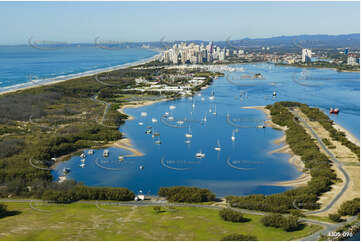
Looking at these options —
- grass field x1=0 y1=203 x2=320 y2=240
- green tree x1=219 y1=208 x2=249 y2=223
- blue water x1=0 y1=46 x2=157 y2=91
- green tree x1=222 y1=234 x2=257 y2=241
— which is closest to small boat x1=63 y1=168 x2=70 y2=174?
grass field x1=0 y1=203 x2=320 y2=240

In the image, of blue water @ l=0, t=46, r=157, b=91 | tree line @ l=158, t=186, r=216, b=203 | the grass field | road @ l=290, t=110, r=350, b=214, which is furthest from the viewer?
blue water @ l=0, t=46, r=157, b=91

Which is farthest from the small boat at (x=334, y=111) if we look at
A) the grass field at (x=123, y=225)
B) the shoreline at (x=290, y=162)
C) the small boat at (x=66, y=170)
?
the small boat at (x=66, y=170)

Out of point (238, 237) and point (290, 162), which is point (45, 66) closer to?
point (290, 162)

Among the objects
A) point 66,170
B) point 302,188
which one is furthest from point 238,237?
point 66,170

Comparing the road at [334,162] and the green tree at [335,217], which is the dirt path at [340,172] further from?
the green tree at [335,217]

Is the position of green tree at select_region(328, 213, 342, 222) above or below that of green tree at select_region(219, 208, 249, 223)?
above

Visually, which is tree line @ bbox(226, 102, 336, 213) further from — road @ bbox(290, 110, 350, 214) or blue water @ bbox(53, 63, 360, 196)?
blue water @ bbox(53, 63, 360, 196)
